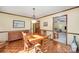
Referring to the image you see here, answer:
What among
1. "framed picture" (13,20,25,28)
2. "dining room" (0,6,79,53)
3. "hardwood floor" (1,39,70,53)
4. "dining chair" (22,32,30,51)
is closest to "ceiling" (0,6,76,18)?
"dining room" (0,6,79,53)

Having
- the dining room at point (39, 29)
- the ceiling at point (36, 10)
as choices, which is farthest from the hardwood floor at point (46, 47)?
the ceiling at point (36, 10)

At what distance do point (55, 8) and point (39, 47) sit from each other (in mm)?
786

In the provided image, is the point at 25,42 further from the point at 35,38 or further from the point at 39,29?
the point at 39,29

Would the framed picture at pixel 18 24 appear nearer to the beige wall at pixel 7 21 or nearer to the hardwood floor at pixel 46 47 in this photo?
the beige wall at pixel 7 21

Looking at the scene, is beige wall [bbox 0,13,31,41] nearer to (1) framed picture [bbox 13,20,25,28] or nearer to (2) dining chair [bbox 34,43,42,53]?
(1) framed picture [bbox 13,20,25,28]

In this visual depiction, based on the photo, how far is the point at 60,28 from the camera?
6.57 feet

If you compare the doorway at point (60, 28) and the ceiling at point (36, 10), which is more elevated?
the ceiling at point (36, 10)

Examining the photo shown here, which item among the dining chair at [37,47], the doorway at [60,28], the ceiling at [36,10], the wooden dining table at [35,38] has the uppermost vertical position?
the ceiling at [36,10]

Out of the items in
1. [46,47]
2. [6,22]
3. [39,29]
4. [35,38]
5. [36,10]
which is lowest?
[46,47]

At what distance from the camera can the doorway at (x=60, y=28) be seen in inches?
77.2

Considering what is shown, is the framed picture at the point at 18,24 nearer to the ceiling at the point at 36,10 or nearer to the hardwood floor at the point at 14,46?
the ceiling at the point at 36,10

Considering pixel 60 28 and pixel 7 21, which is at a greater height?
pixel 7 21

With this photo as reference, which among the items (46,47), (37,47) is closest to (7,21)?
(37,47)
